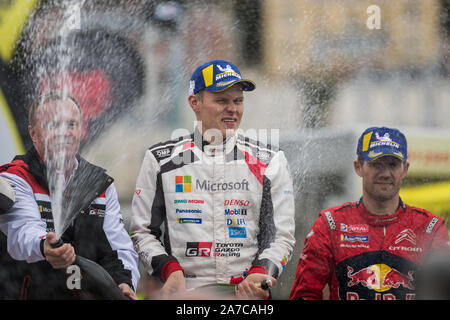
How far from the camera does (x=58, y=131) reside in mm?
2137

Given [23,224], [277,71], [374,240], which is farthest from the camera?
[277,71]

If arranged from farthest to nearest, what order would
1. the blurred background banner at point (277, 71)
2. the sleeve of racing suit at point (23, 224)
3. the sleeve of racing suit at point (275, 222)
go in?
the blurred background banner at point (277, 71), the sleeve of racing suit at point (275, 222), the sleeve of racing suit at point (23, 224)

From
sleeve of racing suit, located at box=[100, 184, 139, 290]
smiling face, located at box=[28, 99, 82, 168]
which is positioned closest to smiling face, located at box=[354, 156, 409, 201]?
sleeve of racing suit, located at box=[100, 184, 139, 290]

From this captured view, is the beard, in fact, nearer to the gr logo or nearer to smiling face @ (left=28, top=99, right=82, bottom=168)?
the gr logo

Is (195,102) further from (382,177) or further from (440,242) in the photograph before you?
(440,242)

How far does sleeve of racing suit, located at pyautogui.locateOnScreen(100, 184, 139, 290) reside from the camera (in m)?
2.09

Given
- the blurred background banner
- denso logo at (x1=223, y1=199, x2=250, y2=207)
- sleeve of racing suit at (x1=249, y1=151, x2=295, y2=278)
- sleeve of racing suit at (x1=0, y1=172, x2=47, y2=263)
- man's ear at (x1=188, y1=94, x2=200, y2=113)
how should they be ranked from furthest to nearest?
the blurred background banner, man's ear at (x1=188, y1=94, x2=200, y2=113), denso logo at (x1=223, y1=199, x2=250, y2=207), sleeve of racing suit at (x1=249, y1=151, x2=295, y2=278), sleeve of racing suit at (x1=0, y1=172, x2=47, y2=263)

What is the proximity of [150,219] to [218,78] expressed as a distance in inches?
24.7

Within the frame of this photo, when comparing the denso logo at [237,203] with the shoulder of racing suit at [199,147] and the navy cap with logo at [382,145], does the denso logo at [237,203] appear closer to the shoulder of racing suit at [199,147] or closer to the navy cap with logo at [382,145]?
the shoulder of racing suit at [199,147]

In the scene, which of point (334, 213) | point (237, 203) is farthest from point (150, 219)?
point (334, 213)

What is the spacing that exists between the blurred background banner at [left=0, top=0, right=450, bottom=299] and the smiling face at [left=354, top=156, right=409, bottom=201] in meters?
0.56

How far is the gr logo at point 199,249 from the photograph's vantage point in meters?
2.13

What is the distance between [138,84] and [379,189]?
56.8 inches

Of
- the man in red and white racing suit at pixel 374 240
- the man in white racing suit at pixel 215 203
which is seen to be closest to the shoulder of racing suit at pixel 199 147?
the man in white racing suit at pixel 215 203
